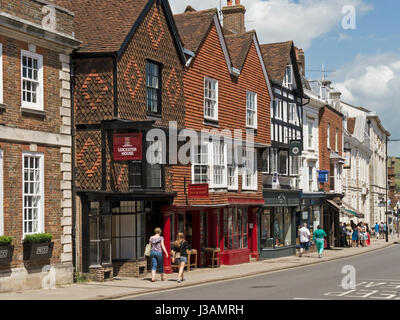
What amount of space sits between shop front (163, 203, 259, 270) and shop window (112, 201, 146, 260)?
1.79m

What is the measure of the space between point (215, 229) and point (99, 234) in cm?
901

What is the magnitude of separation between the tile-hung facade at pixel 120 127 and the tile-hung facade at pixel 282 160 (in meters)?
12.1

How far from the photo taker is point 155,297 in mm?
19266

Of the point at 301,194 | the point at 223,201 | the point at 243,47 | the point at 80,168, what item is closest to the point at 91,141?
the point at 80,168

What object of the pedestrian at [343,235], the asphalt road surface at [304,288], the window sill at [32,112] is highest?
the window sill at [32,112]

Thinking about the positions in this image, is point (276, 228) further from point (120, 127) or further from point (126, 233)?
point (120, 127)

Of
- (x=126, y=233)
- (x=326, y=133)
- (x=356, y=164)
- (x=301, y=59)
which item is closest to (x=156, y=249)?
(x=126, y=233)

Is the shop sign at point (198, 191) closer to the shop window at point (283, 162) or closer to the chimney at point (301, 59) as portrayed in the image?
the shop window at point (283, 162)

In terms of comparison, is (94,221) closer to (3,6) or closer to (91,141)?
(91,141)

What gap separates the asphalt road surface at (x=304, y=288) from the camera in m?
18.2

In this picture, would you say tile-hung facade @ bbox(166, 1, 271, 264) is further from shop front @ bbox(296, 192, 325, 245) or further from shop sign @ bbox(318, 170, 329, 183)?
shop sign @ bbox(318, 170, 329, 183)

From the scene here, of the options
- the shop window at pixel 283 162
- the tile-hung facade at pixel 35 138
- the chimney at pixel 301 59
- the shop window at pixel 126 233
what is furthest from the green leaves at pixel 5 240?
the chimney at pixel 301 59

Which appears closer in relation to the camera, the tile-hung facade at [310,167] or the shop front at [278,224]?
the shop front at [278,224]

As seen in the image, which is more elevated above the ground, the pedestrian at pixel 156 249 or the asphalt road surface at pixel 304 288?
the pedestrian at pixel 156 249
